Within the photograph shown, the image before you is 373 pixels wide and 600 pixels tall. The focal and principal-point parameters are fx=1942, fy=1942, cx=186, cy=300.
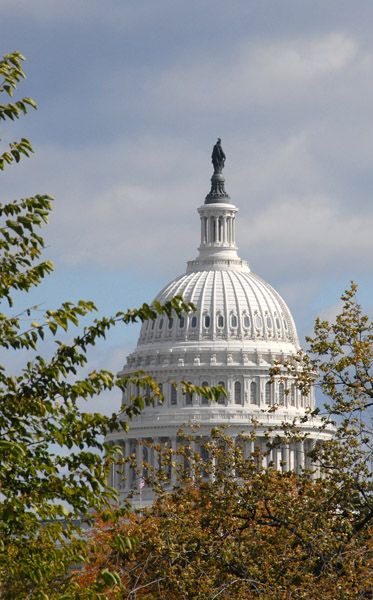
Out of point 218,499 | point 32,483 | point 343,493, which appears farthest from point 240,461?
point 32,483

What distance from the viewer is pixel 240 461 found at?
2077 inches

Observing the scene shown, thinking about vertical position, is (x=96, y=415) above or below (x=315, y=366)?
below

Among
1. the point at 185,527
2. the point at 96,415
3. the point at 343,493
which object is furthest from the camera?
the point at 185,527

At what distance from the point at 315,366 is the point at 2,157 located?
16.1m

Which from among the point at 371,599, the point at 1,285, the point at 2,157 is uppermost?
the point at 2,157

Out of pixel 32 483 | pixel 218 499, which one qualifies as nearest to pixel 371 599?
pixel 218 499

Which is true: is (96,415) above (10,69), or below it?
below

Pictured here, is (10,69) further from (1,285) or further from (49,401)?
(49,401)

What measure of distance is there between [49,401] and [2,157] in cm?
444

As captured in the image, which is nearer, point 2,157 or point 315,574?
point 2,157

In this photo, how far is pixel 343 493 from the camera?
48406 millimetres

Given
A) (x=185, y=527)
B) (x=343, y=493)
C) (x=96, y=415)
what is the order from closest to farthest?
(x=96, y=415)
(x=343, y=493)
(x=185, y=527)

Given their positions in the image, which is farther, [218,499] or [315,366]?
[218,499]

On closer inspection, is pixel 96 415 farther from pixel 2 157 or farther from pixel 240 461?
pixel 240 461
